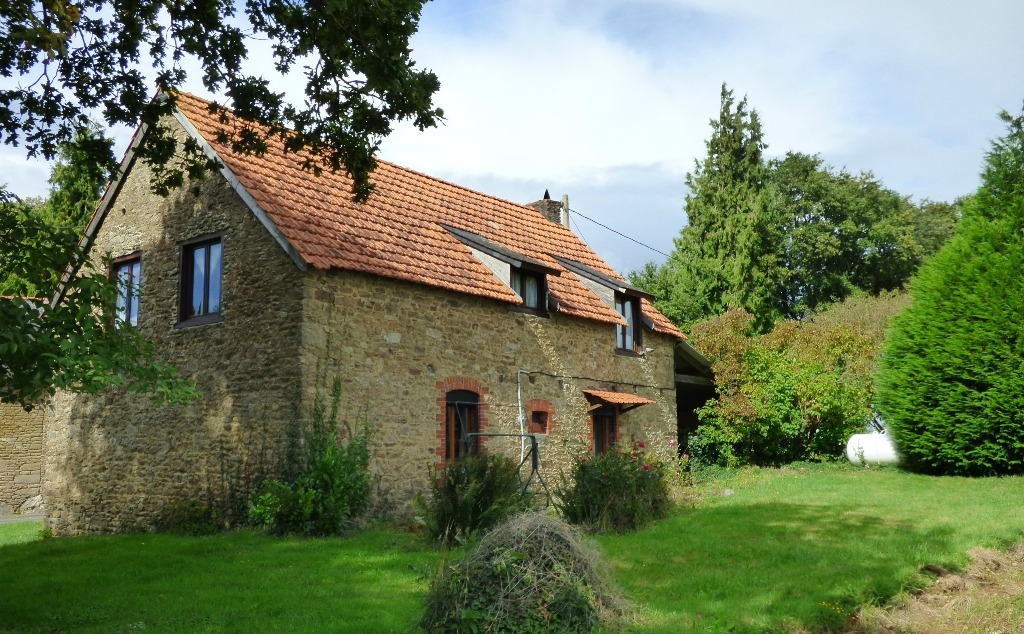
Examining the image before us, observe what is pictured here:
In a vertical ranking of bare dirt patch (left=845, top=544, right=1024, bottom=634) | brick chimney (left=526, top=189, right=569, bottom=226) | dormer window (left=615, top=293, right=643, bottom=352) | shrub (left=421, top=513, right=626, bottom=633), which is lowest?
bare dirt patch (left=845, top=544, right=1024, bottom=634)

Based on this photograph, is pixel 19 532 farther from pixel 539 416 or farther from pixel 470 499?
pixel 470 499

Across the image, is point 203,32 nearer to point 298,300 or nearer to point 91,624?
point 298,300

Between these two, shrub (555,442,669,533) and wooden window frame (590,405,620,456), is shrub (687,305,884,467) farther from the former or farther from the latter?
shrub (555,442,669,533)

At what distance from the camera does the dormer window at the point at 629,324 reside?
69.2 feet

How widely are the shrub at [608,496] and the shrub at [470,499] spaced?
1201 mm

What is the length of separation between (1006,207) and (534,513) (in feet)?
46.4

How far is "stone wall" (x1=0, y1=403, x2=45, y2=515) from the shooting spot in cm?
2441

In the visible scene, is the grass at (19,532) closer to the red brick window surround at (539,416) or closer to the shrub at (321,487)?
the shrub at (321,487)

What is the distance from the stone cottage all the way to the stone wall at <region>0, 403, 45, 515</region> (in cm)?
816

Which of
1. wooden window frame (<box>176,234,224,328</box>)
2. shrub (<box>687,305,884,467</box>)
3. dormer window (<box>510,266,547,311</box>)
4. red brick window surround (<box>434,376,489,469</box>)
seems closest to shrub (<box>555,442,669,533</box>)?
red brick window surround (<box>434,376,489,469</box>)

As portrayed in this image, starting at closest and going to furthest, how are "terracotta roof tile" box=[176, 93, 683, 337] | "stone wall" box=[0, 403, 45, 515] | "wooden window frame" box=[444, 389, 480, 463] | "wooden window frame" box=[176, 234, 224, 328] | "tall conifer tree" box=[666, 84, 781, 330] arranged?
1. "terracotta roof tile" box=[176, 93, 683, 337]
2. "wooden window frame" box=[176, 234, 224, 328]
3. "wooden window frame" box=[444, 389, 480, 463]
4. "stone wall" box=[0, 403, 45, 515]
5. "tall conifer tree" box=[666, 84, 781, 330]

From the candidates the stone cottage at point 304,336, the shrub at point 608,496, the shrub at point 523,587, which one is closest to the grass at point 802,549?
the shrub at point 608,496

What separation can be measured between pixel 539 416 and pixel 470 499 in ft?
22.6

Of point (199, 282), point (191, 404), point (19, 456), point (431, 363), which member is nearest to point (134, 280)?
point (199, 282)
